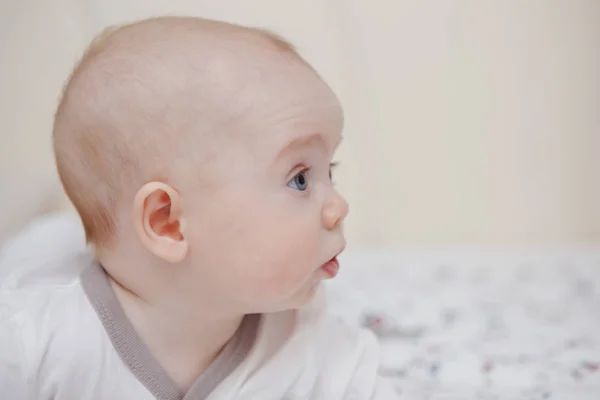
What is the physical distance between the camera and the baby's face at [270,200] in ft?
2.35

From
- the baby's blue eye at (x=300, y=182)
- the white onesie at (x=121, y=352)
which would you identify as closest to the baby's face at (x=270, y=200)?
the baby's blue eye at (x=300, y=182)

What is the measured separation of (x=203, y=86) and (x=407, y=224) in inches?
31.7

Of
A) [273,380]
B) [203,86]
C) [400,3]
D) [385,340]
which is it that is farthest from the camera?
[400,3]

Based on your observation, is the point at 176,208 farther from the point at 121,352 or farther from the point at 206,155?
the point at 121,352

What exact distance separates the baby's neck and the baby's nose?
6.2 inches

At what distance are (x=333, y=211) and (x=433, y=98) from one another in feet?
2.37

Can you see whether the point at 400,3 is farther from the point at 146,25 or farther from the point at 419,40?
the point at 146,25

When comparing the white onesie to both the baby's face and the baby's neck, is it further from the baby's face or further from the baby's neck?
the baby's face

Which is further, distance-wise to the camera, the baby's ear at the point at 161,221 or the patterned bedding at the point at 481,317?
the patterned bedding at the point at 481,317

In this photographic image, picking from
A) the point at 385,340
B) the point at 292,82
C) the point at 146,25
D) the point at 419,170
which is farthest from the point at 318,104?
the point at 419,170

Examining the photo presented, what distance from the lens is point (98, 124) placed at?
717 mm

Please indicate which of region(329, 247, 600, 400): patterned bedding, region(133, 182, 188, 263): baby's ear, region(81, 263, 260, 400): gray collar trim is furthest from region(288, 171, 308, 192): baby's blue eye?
region(329, 247, 600, 400): patterned bedding

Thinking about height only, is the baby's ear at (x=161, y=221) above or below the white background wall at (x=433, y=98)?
above

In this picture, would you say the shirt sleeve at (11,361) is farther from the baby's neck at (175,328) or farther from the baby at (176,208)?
the baby's neck at (175,328)
